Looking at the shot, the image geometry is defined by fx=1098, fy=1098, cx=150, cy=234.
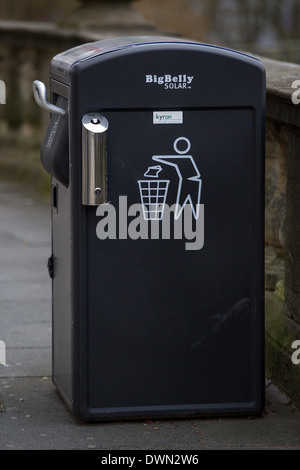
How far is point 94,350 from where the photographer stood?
15.9 feet

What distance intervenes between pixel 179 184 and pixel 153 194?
0.12 metres

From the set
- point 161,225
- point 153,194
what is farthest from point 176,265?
point 153,194

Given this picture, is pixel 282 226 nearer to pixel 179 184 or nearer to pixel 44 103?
pixel 179 184

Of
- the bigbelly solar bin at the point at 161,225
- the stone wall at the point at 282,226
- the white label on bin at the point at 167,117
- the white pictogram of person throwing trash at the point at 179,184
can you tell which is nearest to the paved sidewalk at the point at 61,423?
the bigbelly solar bin at the point at 161,225

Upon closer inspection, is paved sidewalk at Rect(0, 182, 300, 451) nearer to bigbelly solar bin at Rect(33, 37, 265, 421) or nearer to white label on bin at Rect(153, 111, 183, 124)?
bigbelly solar bin at Rect(33, 37, 265, 421)

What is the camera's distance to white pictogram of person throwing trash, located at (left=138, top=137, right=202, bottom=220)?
4738mm

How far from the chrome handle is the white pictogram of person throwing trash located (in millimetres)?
188

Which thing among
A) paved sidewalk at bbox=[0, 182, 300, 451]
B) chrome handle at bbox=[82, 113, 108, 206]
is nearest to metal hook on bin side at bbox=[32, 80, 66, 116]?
chrome handle at bbox=[82, 113, 108, 206]

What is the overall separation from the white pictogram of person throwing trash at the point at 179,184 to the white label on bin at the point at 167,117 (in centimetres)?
8

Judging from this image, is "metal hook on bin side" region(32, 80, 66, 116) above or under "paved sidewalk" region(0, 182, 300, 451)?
above

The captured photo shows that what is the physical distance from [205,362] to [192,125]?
1058mm

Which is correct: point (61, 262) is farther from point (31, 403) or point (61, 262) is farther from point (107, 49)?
point (107, 49)

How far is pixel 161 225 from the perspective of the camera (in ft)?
15.7
